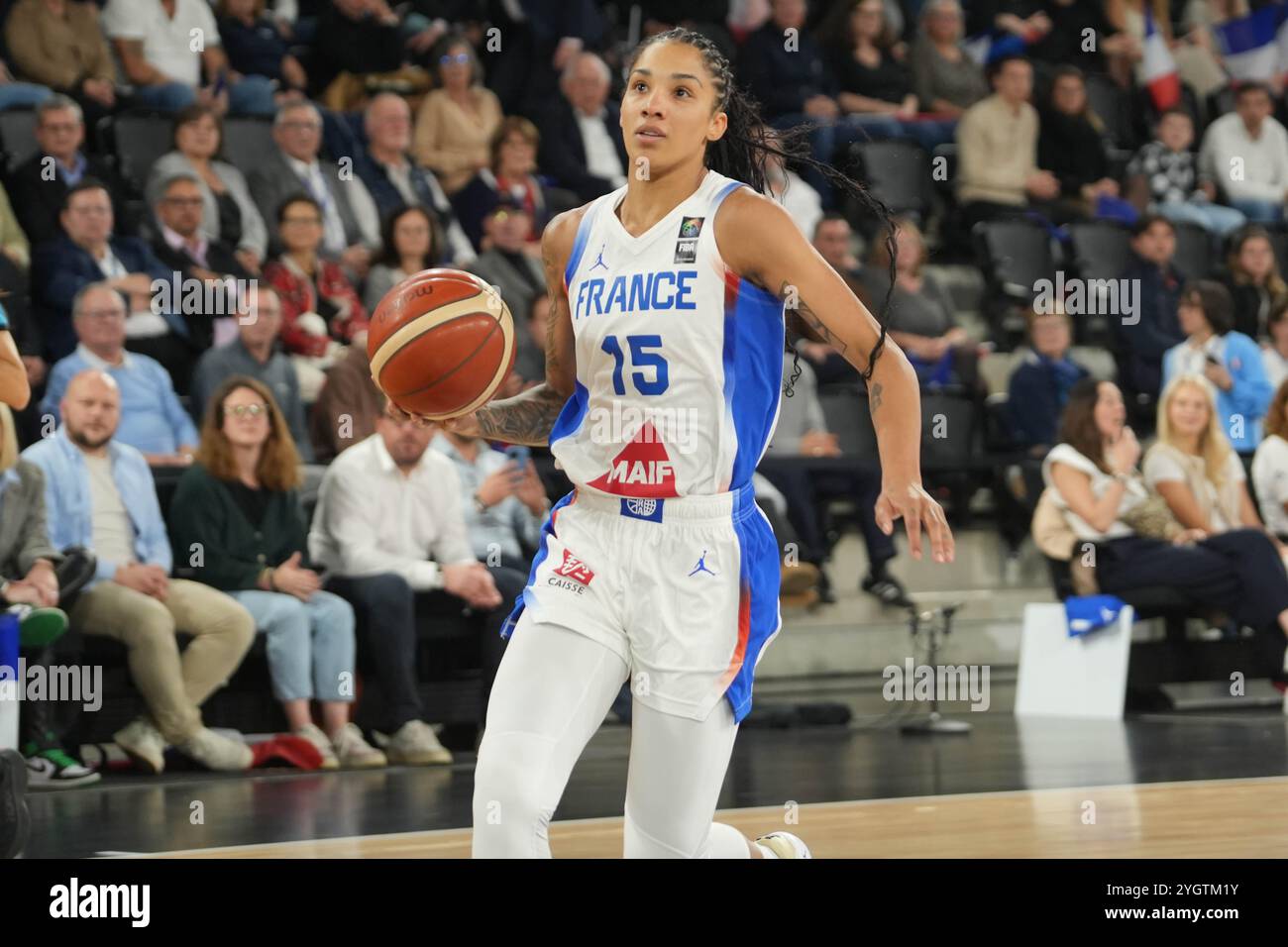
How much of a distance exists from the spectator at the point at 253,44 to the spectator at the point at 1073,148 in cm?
488

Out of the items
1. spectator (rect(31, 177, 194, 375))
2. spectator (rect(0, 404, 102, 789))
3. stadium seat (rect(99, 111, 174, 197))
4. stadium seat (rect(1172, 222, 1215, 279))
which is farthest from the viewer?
stadium seat (rect(1172, 222, 1215, 279))

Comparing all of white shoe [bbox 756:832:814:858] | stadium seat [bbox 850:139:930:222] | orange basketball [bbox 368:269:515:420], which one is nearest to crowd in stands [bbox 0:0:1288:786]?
stadium seat [bbox 850:139:930:222]

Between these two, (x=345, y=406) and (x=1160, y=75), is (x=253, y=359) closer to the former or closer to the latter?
(x=345, y=406)

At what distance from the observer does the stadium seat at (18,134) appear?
912 centimetres

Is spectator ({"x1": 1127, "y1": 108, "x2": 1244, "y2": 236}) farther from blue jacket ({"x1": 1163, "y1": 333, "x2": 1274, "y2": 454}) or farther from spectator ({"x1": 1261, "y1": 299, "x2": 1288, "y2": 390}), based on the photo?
blue jacket ({"x1": 1163, "y1": 333, "x2": 1274, "y2": 454})

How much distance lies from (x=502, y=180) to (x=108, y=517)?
3.58m

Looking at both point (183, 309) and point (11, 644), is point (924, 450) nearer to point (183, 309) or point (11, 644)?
point (183, 309)

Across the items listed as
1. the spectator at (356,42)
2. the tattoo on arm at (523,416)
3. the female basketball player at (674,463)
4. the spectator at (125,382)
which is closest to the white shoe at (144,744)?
the spectator at (125,382)

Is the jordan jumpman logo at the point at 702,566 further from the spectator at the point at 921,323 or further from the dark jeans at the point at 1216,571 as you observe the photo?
the spectator at the point at 921,323

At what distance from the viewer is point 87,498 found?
23.9ft

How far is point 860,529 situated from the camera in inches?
376

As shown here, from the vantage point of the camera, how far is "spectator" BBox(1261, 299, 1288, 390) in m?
10.8

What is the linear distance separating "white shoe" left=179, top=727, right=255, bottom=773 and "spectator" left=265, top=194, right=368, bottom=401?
196 centimetres

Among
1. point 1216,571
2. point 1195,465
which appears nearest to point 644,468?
point 1216,571
